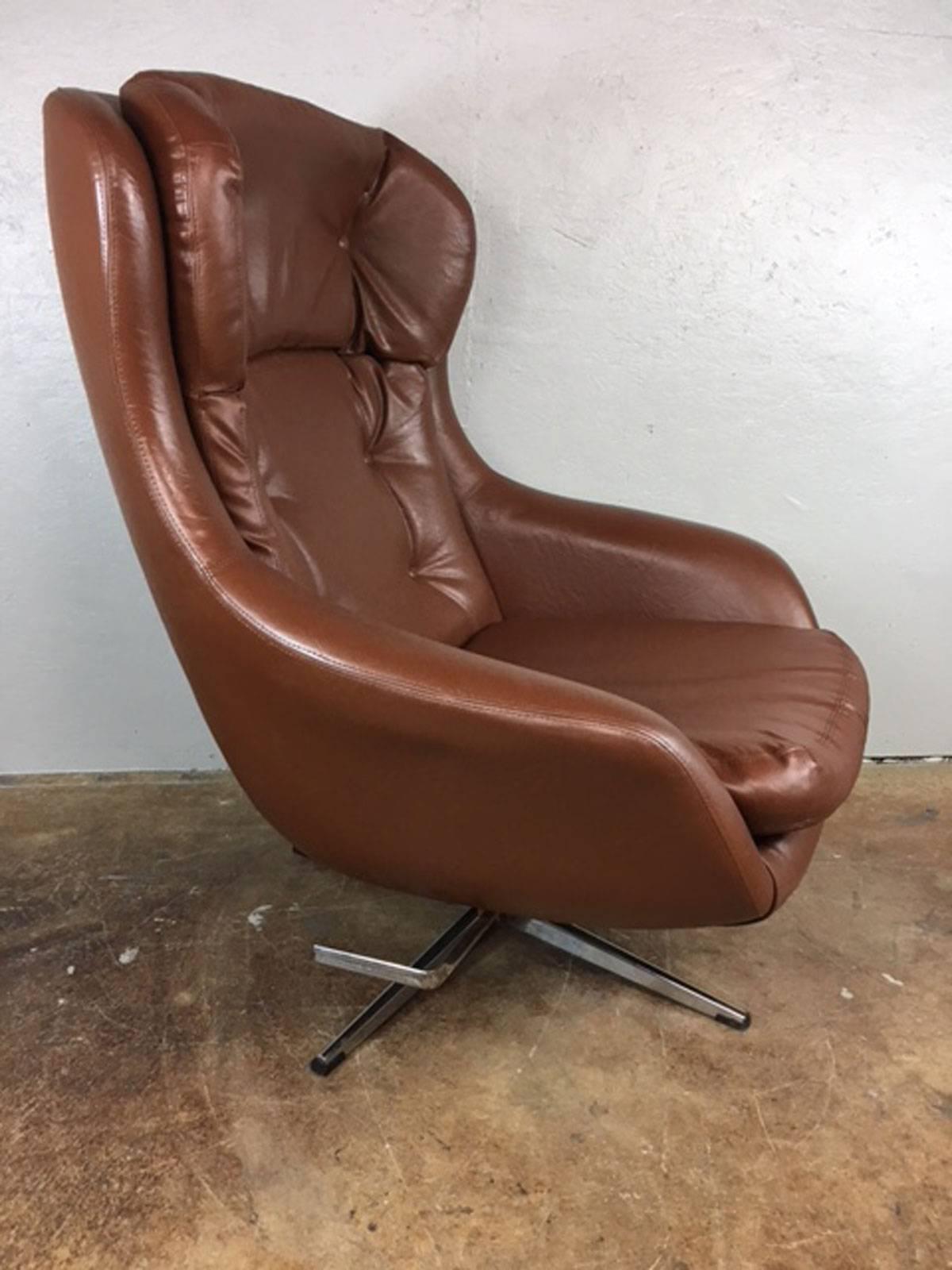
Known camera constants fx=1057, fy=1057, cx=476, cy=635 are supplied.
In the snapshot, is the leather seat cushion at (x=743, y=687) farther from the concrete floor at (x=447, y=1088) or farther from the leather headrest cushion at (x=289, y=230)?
the leather headrest cushion at (x=289, y=230)

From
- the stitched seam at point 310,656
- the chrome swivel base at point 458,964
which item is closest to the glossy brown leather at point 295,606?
the stitched seam at point 310,656

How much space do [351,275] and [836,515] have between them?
1.02 meters

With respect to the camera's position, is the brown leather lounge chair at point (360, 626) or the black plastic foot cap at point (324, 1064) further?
the black plastic foot cap at point (324, 1064)

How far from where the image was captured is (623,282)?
184cm

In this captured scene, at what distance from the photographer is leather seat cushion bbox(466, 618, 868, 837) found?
3.67ft

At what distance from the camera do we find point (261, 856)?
1767 millimetres

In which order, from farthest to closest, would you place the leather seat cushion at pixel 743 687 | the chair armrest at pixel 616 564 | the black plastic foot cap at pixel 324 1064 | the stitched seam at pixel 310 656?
1. the chair armrest at pixel 616 564
2. the black plastic foot cap at pixel 324 1064
3. the leather seat cushion at pixel 743 687
4. the stitched seam at pixel 310 656

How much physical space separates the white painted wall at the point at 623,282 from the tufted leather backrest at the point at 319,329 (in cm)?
24

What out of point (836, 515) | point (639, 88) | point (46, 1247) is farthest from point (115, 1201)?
point (639, 88)

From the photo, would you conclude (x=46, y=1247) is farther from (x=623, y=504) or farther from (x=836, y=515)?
(x=836, y=515)

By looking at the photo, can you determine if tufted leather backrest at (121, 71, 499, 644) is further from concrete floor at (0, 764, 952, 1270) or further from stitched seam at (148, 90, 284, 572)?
concrete floor at (0, 764, 952, 1270)

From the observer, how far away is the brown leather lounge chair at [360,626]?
Answer: 1.04 metres

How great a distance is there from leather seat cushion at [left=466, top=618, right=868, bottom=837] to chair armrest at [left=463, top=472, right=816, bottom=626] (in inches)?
1.9

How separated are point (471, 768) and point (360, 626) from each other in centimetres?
18
